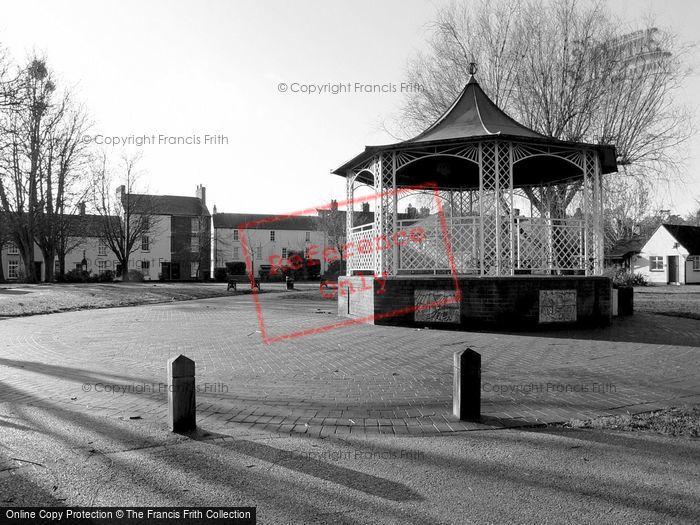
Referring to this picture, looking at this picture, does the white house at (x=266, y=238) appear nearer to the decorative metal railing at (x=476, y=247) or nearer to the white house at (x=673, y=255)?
the white house at (x=673, y=255)

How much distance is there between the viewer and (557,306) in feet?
38.1

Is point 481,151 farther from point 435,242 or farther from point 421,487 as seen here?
point 421,487

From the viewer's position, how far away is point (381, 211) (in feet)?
40.3

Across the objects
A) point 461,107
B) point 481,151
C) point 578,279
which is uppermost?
point 461,107

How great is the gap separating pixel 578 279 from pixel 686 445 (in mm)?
8089

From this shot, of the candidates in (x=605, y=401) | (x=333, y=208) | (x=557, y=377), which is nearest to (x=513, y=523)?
(x=605, y=401)

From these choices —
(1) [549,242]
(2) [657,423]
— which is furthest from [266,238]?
(2) [657,423]

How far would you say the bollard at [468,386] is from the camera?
5.01 metres

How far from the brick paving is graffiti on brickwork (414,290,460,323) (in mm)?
800

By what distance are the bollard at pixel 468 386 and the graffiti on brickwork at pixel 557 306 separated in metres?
7.06

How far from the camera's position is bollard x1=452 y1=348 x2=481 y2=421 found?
501 cm

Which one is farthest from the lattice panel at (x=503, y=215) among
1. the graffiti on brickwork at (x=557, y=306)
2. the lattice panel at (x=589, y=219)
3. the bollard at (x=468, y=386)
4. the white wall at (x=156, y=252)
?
the white wall at (x=156, y=252)

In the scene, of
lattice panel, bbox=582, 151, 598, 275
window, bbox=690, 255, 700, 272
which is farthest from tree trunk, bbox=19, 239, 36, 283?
window, bbox=690, 255, 700, 272

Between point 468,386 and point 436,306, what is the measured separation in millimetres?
6426
